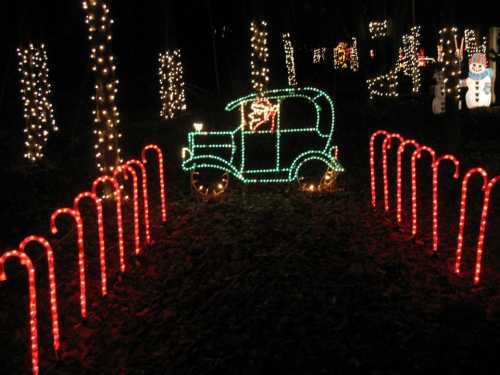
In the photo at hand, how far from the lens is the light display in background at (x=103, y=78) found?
9.35 m

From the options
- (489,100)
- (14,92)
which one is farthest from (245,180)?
(14,92)

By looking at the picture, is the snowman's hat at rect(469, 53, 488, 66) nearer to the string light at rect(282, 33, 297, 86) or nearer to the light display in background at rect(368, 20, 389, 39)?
the light display in background at rect(368, 20, 389, 39)

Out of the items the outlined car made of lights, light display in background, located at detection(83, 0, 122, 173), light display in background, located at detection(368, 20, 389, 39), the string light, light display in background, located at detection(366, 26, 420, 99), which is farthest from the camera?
the string light

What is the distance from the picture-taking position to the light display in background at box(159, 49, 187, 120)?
23.4m

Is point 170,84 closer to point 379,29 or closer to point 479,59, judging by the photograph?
point 479,59

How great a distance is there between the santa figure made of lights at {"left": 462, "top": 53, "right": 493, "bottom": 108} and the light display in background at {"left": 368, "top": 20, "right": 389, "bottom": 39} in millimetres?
10802

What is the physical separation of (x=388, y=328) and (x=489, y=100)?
17.1m

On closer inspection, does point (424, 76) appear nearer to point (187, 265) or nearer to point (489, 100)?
point (489, 100)

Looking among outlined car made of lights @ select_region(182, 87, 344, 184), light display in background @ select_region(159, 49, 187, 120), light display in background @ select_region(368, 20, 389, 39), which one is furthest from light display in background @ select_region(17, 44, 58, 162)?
light display in background @ select_region(368, 20, 389, 39)

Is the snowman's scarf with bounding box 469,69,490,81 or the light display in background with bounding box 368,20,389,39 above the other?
the light display in background with bounding box 368,20,389,39

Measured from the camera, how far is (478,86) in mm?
19547

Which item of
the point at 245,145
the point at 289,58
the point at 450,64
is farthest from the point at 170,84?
the point at 245,145

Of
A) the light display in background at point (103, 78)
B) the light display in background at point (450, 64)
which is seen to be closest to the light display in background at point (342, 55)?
the light display in background at point (450, 64)

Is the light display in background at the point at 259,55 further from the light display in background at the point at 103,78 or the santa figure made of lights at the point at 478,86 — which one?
the santa figure made of lights at the point at 478,86
